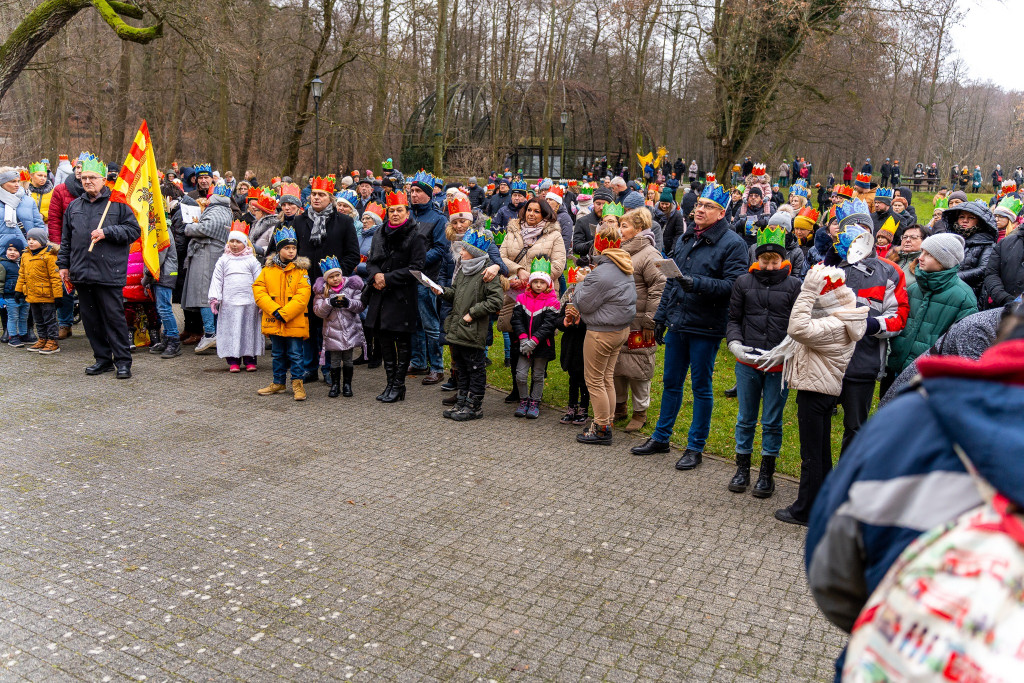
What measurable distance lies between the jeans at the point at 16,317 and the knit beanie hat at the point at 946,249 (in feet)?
35.2

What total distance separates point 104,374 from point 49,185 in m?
7.04

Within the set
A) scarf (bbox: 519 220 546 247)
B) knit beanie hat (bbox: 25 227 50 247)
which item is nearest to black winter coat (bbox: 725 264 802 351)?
scarf (bbox: 519 220 546 247)

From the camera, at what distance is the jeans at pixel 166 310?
10.6 metres

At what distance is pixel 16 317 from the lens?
1108 centimetres

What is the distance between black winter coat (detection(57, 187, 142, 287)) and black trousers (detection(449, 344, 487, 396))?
4195 mm

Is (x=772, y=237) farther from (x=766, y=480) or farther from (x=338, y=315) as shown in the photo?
(x=338, y=315)

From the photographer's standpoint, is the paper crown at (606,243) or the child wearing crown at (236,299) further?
the child wearing crown at (236,299)

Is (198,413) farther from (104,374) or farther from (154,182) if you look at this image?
(154,182)

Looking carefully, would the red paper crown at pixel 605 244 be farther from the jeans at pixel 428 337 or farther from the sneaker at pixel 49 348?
the sneaker at pixel 49 348

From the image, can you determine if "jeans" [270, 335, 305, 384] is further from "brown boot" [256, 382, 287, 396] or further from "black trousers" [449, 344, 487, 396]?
"black trousers" [449, 344, 487, 396]

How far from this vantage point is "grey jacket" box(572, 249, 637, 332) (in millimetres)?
7156

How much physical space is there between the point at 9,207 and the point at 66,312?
1.56 m

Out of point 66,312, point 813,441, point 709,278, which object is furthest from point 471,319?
point 66,312

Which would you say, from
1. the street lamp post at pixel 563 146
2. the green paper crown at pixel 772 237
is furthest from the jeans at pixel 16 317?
the street lamp post at pixel 563 146
